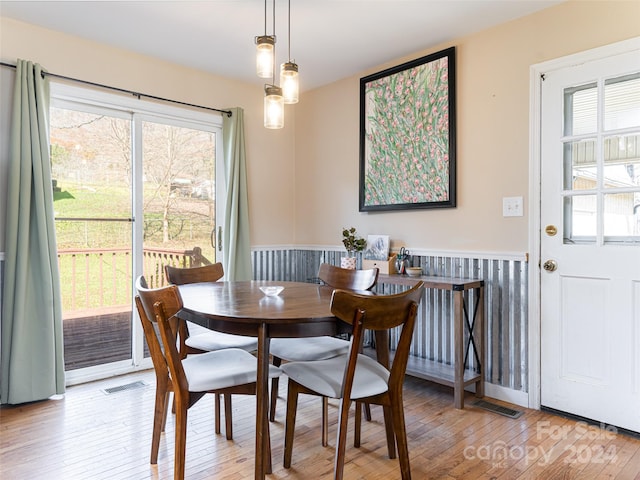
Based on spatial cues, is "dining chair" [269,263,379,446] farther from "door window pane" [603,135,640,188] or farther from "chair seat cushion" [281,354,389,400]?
"door window pane" [603,135,640,188]

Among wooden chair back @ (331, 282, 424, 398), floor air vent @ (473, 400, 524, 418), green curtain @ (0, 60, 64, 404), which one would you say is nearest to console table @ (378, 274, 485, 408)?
floor air vent @ (473, 400, 524, 418)

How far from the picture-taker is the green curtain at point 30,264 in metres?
2.73

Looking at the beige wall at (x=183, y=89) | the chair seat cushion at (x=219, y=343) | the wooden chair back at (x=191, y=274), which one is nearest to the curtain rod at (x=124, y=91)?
the beige wall at (x=183, y=89)

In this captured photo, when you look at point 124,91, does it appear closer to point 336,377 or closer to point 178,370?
point 178,370

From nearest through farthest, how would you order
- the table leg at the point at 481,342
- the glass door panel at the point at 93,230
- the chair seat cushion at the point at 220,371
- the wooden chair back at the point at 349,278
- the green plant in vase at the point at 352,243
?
the chair seat cushion at the point at 220,371, the wooden chair back at the point at 349,278, the table leg at the point at 481,342, the glass door panel at the point at 93,230, the green plant in vase at the point at 352,243

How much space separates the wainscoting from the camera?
278 centimetres

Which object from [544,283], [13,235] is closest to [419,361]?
[544,283]

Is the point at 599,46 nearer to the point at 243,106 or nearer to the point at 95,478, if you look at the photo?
the point at 243,106

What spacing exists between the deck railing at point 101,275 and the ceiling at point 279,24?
154cm

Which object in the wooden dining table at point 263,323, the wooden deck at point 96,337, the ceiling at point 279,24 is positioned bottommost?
the wooden deck at point 96,337

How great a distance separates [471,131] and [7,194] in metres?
3.07

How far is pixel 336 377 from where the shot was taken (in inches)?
73.2

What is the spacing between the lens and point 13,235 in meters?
2.74

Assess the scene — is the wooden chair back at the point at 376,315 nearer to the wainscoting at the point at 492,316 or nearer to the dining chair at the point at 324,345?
the dining chair at the point at 324,345
